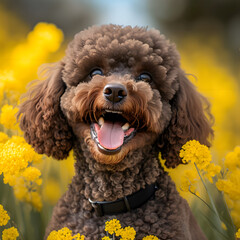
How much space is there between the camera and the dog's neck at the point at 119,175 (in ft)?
7.41

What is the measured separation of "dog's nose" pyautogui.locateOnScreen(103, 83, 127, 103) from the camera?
1959 mm

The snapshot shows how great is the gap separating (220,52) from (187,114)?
47.1 inches

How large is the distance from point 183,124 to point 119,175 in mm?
490

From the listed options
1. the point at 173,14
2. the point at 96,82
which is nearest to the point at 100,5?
the point at 173,14

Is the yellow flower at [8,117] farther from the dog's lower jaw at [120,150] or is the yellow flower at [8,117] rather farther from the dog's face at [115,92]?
the dog's lower jaw at [120,150]

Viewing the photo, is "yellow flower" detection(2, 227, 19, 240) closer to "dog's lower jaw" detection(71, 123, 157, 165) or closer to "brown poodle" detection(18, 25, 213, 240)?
"brown poodle" detection(18, 25, 213, 240)

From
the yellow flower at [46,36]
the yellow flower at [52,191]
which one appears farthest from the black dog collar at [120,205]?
the yellow flower at [46,36]

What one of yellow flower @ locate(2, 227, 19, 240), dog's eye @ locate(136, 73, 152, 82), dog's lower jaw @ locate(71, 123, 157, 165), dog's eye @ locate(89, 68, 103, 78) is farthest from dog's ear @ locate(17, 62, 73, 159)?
yellow flower @ locate(2, 227, 19, 240)

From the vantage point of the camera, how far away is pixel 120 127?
2164 mm

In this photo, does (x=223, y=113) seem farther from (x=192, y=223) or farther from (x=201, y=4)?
(x=192, y=223)

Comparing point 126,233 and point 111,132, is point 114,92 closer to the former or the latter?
point 111,132

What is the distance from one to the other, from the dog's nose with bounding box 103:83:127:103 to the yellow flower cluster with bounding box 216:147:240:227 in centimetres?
68

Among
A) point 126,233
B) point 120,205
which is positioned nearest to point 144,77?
point 120,205

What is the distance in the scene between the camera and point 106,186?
89.4 inches
